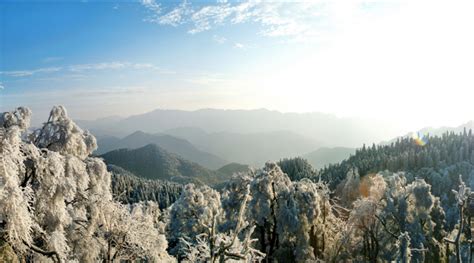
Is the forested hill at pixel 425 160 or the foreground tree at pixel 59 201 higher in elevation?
the foreground tree at pixel 59 201

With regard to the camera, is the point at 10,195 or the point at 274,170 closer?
the point at 10,195

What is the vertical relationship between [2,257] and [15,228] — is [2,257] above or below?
below

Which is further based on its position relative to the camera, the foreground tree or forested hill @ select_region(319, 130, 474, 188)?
forested hill @ select_region(319, 130, 474, 188)

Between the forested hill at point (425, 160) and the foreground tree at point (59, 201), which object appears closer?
the foreground tree at point (59, 201)

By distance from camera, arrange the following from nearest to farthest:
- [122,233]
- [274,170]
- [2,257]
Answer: [2,257], [122,233], [274,170]

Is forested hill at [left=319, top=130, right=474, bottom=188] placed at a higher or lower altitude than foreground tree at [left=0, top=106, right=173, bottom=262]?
lower

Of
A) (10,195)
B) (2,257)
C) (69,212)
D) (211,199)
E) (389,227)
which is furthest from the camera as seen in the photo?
(211,199)

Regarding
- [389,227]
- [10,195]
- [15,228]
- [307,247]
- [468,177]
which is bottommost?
[468,177]

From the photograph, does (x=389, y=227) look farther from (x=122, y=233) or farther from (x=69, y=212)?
(x=69, y=212)

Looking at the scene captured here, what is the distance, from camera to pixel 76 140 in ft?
42.4

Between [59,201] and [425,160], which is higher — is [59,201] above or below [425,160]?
above

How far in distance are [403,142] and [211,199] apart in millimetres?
182542

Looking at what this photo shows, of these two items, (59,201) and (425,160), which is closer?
(59,201)

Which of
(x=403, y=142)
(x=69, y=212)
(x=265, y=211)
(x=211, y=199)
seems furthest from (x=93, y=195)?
(x=403, y=142)
